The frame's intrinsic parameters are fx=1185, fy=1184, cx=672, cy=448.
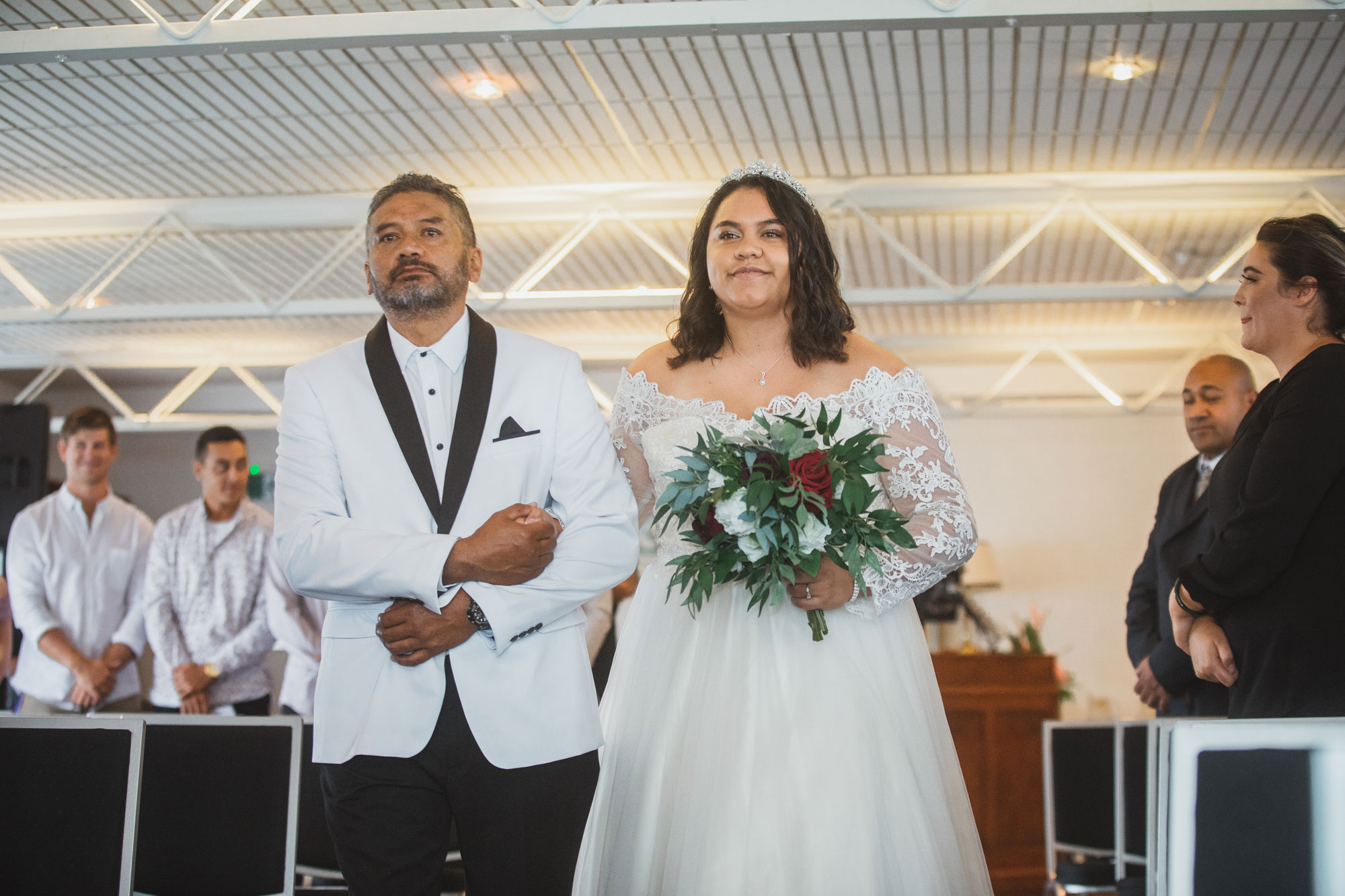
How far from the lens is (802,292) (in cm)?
279

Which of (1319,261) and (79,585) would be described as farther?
(79,585)

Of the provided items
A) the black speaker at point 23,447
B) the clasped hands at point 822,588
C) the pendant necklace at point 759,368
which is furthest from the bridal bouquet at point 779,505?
the black speaker at point 23,447

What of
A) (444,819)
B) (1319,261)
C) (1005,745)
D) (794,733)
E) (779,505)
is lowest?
(1005,745)

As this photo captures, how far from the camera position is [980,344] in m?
12.4

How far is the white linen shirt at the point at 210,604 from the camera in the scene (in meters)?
5.20

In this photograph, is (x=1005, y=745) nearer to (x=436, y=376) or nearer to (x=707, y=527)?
(x=707, y=527)

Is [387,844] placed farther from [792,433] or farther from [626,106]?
[626,106]

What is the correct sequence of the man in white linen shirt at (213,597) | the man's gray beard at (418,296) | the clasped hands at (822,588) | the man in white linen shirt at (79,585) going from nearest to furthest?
the man's gray beard at (418,296) < the clasped hands at (822,588) < the man in white linen shirt at (213,597) < the man in white linen shirt at (79,585)

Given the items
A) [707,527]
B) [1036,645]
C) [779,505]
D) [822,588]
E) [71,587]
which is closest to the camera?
[779,505]

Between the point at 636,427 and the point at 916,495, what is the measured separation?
0.68m

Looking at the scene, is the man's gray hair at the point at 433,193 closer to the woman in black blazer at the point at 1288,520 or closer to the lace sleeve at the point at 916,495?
the lace sleeve at the point at 916,495

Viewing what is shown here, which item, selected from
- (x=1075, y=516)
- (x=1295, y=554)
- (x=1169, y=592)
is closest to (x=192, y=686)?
(x=1169, y=592)

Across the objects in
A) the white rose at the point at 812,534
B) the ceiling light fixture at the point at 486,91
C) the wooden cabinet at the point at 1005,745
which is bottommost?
the wooden cabinet at the point at 1005,745

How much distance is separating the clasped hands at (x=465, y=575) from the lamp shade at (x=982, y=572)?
11046 millimetres
